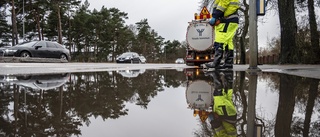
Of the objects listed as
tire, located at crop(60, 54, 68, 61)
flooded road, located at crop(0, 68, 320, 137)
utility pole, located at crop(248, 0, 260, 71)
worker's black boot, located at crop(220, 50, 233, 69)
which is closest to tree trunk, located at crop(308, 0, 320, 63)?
worker's black boot, located at crop(220, 50, 233, 69)

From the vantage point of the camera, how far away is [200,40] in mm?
12094

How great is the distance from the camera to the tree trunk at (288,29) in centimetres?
1112

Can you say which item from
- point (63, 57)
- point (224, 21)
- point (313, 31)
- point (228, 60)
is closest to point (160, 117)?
point (224, 21)

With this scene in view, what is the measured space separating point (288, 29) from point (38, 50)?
518 inches

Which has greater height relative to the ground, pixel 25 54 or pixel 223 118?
pixel 25 54

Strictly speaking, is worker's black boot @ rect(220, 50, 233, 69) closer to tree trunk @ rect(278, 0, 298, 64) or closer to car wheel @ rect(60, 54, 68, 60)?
tree trunk @ rect(278, 0, 298, 64)

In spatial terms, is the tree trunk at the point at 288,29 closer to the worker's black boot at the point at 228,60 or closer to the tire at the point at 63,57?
the worker's black boot at the point at 228,60

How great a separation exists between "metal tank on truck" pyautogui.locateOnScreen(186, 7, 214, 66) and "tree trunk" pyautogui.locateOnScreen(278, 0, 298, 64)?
300 cm

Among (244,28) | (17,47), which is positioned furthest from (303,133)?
(244,28)

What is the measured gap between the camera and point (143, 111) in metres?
1.64

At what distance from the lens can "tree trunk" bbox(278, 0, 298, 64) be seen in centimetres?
1112

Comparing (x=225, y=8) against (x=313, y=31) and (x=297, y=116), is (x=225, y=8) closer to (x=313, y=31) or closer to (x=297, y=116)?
(x=297, y=116)

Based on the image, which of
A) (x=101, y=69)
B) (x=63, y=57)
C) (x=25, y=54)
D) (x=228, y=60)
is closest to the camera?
(x=228, y=60)

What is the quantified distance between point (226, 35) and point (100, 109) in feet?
14.0
